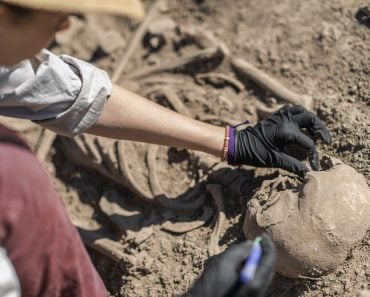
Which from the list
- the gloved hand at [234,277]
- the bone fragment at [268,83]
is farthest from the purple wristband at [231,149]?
the gloved hand at [234,277]

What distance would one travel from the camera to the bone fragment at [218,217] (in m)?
2.80

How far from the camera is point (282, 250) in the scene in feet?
8.19

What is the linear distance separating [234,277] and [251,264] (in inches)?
3.0

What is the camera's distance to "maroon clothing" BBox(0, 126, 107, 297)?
5.84ft

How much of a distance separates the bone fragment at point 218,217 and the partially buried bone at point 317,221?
0.25m

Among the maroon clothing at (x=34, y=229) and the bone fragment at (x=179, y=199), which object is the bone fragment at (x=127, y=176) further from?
the maroon clothing at (x=34, y=229)

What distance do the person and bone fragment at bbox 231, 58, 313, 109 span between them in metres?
0.27

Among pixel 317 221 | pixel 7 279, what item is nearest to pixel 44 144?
pixel 317 221

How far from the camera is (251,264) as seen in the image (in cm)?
197

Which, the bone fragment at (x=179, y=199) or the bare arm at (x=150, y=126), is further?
the bone fragment at (x=179, y=199)

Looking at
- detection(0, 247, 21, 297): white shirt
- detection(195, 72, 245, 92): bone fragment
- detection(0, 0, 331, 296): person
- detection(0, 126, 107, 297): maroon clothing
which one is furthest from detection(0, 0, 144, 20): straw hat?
detection(195, 72, 245, 92): bone fragment

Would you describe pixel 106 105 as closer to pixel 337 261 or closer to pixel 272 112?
pixel 272 112

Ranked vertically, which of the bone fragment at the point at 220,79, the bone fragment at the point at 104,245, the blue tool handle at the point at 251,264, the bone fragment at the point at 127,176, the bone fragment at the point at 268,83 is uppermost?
the blue tool handle at the point at 251,264

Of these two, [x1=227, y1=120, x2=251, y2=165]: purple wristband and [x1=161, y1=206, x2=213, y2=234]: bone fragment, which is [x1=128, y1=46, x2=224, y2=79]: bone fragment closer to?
[x1=227, y1=120, x2=251, y2=165]: purple wristband
